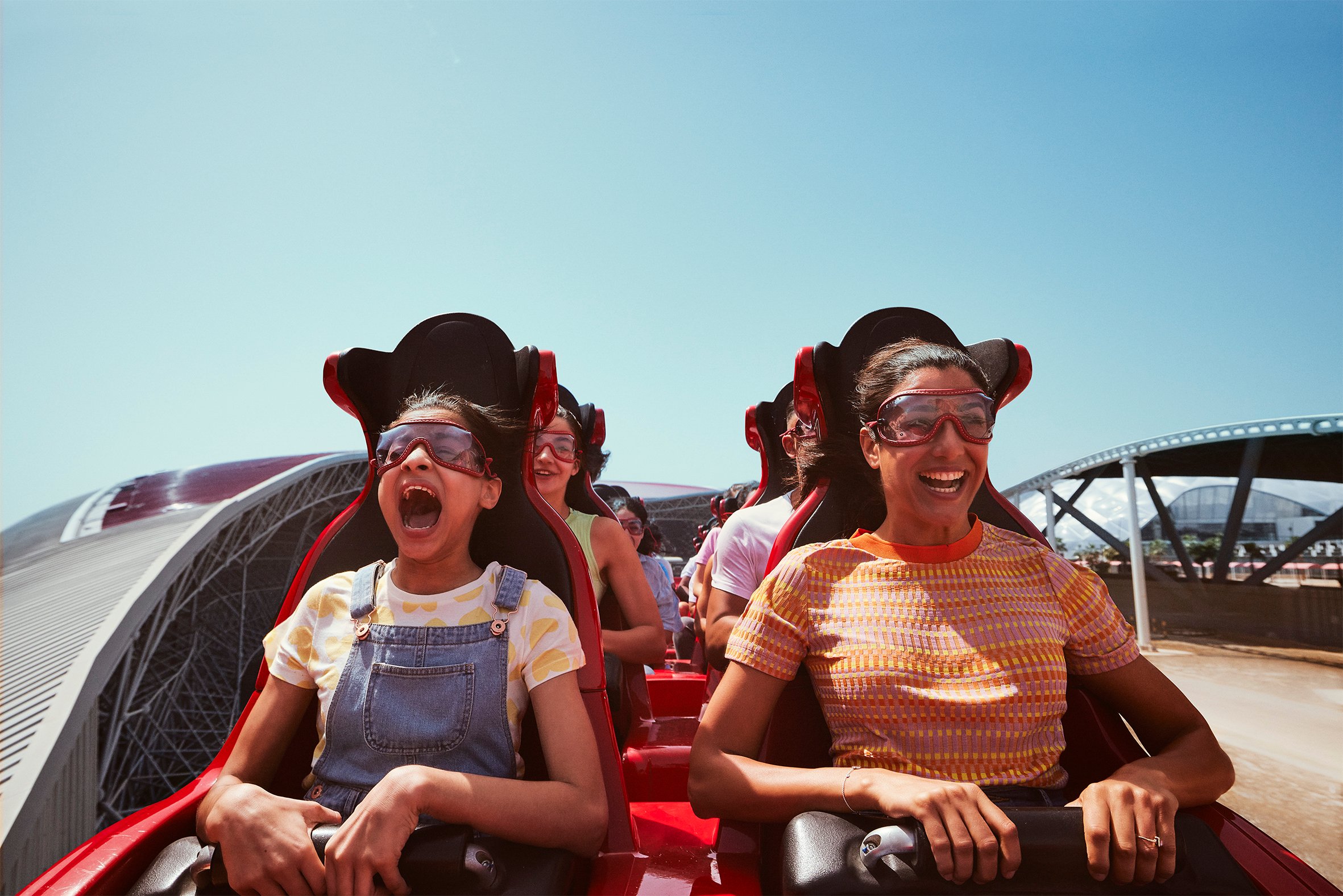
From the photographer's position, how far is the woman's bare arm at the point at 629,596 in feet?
9.70

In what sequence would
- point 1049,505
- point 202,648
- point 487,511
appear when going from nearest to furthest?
point 487,511 < point 1049,505 < point 202,648

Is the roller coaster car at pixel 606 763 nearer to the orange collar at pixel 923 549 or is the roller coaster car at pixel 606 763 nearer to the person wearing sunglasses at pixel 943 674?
the person wearing sunglasses at pixel 943 674

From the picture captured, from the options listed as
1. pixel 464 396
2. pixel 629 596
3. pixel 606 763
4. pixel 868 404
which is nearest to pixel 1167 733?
pixel 868 404

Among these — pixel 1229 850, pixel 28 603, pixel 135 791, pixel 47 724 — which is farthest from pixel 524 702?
pixel 135 791

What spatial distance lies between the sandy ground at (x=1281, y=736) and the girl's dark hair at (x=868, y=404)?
3450 millimetres

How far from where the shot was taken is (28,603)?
37.2 feet

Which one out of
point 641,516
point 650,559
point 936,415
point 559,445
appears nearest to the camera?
point 936,415

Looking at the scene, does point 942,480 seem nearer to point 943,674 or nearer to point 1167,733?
point 943,674

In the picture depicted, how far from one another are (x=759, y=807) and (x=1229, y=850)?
80cm

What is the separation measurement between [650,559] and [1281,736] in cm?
589

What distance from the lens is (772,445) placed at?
171 inches

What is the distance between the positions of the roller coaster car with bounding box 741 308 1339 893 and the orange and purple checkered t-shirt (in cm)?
16

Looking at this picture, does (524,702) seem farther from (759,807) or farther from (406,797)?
(759,807)

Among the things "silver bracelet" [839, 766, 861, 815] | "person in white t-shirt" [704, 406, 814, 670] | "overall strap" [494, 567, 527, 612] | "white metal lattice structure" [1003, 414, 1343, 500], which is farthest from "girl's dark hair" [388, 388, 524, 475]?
"white metal lattice structure" [1003, 414, 1343, 500]
